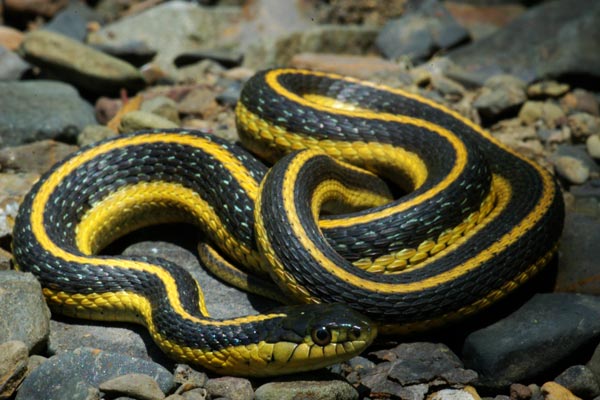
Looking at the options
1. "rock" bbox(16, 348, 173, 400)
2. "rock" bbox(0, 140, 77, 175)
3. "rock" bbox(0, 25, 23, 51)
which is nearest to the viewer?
"rock" bbox(16, 348, 173, 400)

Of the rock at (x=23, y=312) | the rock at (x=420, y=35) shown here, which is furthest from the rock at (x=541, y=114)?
the rock at (x=23, y=312)

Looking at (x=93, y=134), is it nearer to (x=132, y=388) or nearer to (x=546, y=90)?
(x=132, y=388)

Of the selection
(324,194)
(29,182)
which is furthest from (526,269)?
(29,182)

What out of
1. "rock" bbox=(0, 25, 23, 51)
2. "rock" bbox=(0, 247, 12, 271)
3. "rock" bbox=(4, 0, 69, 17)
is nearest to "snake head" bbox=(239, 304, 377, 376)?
"rock" bbox=(0, 247, 12, 271)

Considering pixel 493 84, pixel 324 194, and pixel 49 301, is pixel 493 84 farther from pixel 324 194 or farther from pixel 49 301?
pixel 49 301

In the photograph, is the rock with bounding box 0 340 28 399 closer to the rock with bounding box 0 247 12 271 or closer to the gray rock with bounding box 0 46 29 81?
the rock with bounding box 0 247 12 271
